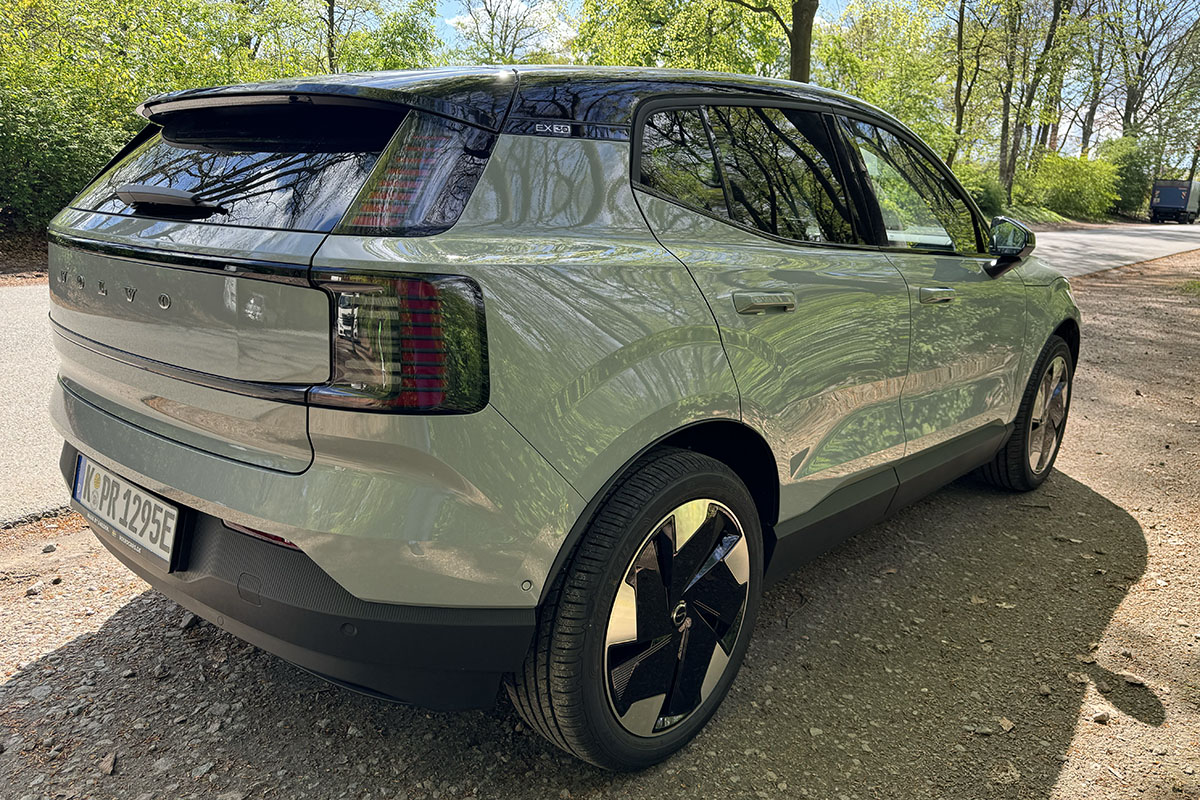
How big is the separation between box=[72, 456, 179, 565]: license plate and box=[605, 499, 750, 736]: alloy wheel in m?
1.01

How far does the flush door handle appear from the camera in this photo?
2885 mm

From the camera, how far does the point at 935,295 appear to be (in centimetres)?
295

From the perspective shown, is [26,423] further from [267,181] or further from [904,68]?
[904,68]

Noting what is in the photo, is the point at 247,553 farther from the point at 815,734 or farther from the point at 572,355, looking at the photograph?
the point at 815,734

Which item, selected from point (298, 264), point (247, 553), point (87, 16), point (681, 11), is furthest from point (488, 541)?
point (681, 11)

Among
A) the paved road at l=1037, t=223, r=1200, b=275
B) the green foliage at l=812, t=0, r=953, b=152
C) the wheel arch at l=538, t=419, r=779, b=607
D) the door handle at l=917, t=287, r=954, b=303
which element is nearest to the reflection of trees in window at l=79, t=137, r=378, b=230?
the wheel arch at l=538, t=419, r=779, b=607

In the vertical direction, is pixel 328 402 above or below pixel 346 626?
above

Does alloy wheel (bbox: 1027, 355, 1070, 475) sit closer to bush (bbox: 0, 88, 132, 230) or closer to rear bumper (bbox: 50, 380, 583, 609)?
→ rear bumper (bbox: 50, 380, 583, 609)

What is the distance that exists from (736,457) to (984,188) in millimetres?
33140

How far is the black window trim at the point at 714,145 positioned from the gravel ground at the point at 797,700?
4.27 ft

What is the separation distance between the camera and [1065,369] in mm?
4332

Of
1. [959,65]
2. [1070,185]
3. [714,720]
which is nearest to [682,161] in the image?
[714,720]

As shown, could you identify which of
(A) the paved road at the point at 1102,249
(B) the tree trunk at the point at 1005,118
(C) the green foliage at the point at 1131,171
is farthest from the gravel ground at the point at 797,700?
(C) the green foliage at the point at 1131,171

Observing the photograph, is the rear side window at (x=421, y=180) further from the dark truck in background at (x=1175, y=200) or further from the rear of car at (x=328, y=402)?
the dark truck in background at (x=1175, y=200)
